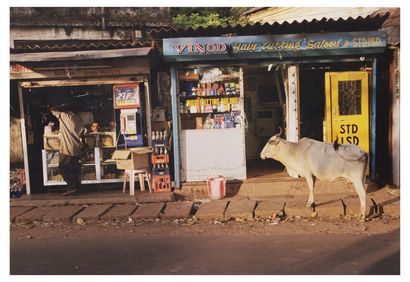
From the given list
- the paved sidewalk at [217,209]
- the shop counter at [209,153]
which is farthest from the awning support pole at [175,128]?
the paved sidewalk at [217,209]

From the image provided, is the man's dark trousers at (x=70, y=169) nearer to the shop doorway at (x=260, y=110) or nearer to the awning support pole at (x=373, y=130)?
the shop doorway at (x=260, y=110)

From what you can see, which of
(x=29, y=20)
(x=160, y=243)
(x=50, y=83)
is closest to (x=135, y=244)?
(x=160, y=243)

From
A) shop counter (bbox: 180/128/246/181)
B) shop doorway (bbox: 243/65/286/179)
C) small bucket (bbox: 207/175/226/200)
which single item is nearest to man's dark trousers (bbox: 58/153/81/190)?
shop counter (bbox: 180/128/246/181)

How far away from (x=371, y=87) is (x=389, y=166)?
142cm

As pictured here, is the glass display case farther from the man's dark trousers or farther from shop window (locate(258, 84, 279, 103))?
shop window (locate(258, 84, 279, 103))

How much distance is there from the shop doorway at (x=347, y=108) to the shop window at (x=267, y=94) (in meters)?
2.44

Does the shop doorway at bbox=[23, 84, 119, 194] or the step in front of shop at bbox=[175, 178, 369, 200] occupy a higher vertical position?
the shop doorway at bbox=[23, 84, 119, 194]

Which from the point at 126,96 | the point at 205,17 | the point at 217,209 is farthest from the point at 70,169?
the point at 205,17

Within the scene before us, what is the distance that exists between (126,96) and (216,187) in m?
2.34

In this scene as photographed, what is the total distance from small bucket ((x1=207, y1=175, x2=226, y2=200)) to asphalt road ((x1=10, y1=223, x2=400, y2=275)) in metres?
1.55

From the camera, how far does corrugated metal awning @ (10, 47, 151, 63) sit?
24.1 feet

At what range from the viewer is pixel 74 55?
7449 mm

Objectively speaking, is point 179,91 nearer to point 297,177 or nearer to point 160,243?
point 297,177

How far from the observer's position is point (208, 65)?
8.01 metres
